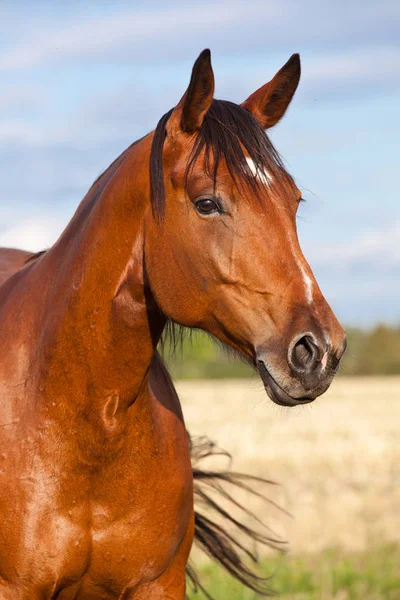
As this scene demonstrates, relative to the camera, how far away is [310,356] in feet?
10.8

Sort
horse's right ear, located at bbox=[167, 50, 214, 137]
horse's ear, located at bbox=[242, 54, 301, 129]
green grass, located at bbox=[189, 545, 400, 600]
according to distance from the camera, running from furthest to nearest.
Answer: green grass, located at bbox=[189, 545, 400, 600] → horse's ear, located at bbox=[242, 54, 301, 129] → horse's right ear, located at bbox=[167, 50, 214, 137]

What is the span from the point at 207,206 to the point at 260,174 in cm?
Answer: 23

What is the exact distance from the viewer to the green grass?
7.53 m

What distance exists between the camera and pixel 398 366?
57500mm

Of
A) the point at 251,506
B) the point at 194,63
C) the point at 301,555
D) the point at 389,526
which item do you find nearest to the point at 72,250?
the point at 194,63

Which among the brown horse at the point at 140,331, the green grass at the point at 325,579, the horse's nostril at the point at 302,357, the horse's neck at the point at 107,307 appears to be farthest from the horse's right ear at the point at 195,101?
the green grass at the point at 325,579

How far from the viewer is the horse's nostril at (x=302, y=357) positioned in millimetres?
3277

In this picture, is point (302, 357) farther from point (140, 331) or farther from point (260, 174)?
point (140, 331)

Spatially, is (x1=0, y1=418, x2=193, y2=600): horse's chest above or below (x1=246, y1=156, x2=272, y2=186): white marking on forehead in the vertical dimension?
below

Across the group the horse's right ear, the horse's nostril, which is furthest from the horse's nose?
the horse's right ear

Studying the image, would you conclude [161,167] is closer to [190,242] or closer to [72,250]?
[190,242]

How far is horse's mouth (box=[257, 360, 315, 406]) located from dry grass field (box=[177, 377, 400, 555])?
220 mm

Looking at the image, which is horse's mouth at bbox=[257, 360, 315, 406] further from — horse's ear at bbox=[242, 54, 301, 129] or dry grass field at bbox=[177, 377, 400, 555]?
horse's ear at bbox=[242, 54, 301, 129]

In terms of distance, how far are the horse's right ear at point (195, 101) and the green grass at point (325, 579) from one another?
14.1 ft
